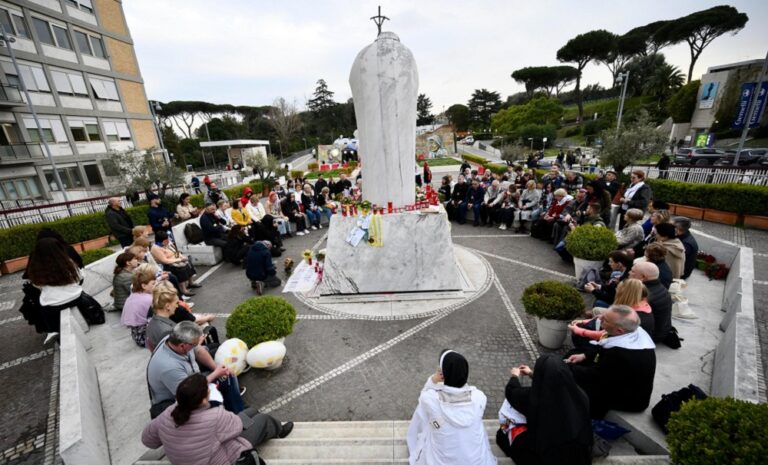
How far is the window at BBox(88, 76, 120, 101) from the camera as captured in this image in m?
23.6

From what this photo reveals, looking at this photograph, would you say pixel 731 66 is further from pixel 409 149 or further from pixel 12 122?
pixel 12 122

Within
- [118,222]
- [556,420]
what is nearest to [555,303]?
[556,420]

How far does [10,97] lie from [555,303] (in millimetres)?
30785

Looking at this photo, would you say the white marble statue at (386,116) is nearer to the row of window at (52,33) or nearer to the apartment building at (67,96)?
the apartment building at (67,96)

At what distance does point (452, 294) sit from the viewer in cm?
697

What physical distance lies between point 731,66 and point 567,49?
2800cm

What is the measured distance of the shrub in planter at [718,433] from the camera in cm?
208

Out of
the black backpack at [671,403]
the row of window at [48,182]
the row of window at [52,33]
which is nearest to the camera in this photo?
the black backpack at [671,403]

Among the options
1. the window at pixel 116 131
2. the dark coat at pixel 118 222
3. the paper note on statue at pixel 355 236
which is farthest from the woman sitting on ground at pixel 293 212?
the window at pixel 116 131

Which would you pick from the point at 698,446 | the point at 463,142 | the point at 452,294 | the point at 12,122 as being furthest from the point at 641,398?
the point at 463,142

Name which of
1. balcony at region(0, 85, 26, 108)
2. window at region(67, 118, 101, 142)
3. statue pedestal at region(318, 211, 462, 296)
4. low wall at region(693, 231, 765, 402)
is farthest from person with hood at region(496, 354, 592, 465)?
window at region(67, 118, 101, 142)

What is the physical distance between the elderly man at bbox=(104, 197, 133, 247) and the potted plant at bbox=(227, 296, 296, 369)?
672cm

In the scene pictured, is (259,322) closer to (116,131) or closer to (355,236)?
(355,236)

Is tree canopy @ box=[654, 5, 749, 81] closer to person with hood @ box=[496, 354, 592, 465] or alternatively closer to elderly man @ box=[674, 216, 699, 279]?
elderly man @ box=[674, 216, 699, 279]
